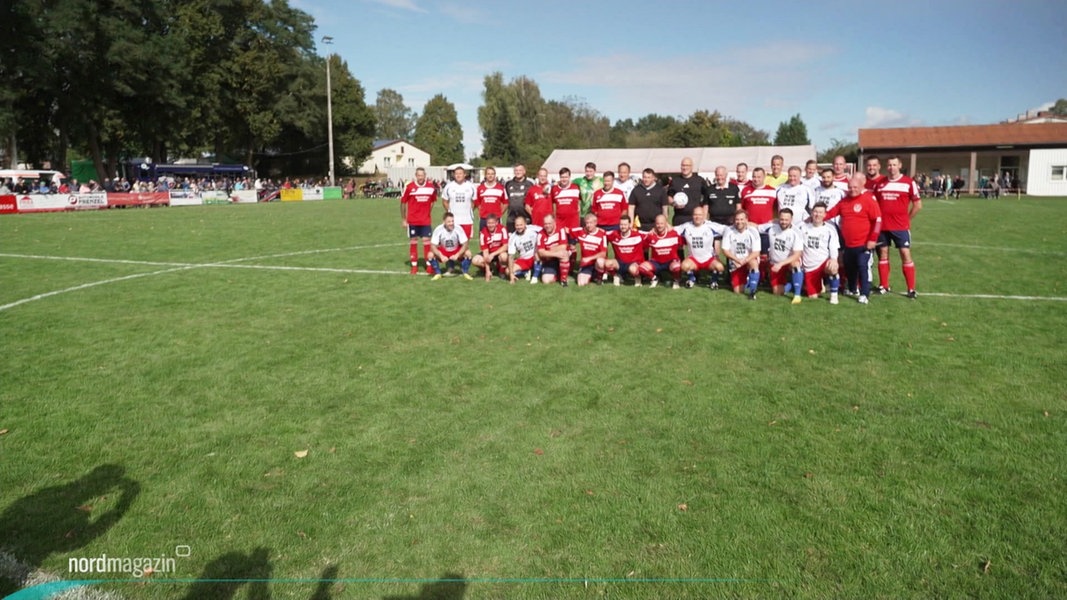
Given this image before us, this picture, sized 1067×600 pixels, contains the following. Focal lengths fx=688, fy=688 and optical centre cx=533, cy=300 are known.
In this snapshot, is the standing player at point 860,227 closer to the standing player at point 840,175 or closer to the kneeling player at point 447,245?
the standing player at point 840,175

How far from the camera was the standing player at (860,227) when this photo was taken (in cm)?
954

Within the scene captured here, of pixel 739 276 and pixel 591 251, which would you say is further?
pixel 591 251

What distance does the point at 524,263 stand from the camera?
37.5 feet

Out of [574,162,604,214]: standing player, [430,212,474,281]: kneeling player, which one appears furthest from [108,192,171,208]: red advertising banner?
[574,162,604,214]: standing player

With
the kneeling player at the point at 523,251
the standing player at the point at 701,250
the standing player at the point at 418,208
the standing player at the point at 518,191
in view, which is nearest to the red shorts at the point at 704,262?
the standing player at the point at 701,250

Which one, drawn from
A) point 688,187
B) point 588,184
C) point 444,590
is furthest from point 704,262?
point 444,590

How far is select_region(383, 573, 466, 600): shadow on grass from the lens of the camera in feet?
10.4

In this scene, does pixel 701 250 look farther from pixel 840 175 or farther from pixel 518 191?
pixel 518 191

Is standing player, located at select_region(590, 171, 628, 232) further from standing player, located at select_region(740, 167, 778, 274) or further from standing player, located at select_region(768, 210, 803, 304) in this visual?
standing player, located at select_region(768, 210, 803, 304)

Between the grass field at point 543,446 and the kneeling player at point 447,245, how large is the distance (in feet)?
7.67

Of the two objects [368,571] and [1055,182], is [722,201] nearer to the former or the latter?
[368,571]

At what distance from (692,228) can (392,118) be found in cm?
12198

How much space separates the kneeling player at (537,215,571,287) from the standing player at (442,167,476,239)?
1709 millimetres

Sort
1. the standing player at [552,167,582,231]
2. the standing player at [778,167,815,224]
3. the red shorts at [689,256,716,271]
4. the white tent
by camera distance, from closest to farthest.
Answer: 1. the standing player at [778,167,815,224]
2. the red shorts at [689,256,716,271]
3. the standing player at [552,167,582,231]
4. the white tent
